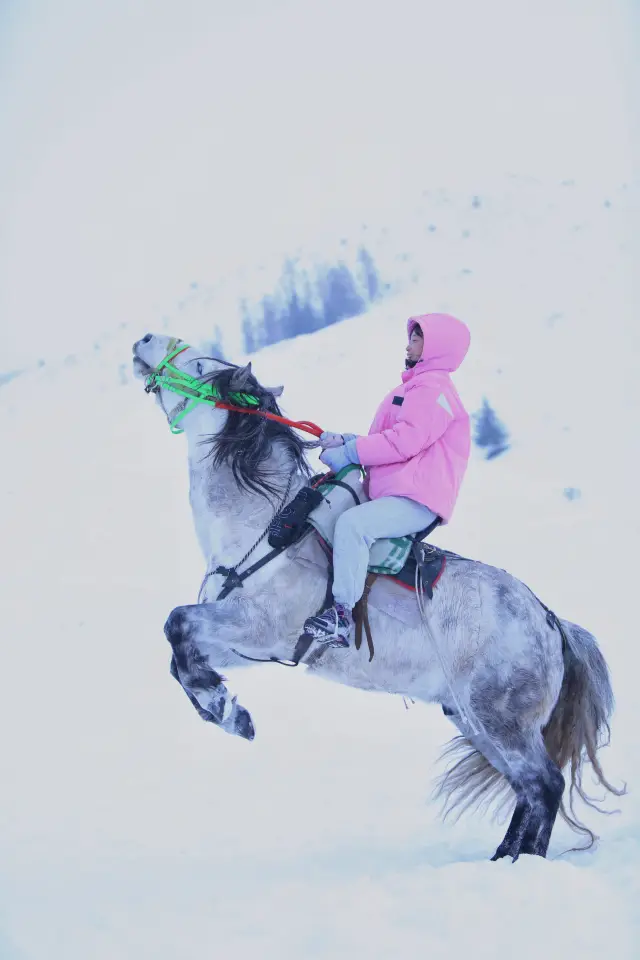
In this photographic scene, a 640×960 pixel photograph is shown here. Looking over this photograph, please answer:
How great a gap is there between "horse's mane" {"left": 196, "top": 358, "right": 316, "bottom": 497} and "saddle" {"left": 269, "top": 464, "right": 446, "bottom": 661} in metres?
0.22

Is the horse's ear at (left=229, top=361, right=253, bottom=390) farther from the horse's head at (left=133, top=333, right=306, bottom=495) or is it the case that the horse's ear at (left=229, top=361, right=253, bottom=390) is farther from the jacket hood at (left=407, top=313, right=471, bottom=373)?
the jacket hood at (left=407, top=313, right=471, bottom=373)

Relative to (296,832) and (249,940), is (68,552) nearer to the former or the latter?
(296,832)

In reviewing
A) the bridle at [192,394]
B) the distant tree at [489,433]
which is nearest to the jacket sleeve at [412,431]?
the bridle at [192,394]

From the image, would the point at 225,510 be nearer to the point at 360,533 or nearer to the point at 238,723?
the point at 360,533

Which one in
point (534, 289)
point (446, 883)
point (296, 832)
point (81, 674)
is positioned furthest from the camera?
point (534, 289)

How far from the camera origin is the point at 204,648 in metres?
4.07

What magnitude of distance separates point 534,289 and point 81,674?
1163 cm

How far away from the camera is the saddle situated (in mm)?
4289

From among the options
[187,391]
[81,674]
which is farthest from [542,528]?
Answer: [187,391]

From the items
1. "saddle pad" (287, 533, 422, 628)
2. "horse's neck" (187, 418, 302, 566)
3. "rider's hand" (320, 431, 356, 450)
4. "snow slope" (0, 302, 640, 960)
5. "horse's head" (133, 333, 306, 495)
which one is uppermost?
"horse's head" (133, 333, 306, 495)

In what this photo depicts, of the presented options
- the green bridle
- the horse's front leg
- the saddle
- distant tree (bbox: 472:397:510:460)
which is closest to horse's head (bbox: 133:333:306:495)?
the green bridle

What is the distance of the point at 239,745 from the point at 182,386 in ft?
14.0

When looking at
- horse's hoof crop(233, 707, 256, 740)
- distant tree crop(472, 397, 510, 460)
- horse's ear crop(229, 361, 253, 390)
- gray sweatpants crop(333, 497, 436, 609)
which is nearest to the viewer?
gray sweatpants crop(333, 497, 436, 609)

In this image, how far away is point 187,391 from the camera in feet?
15.1
